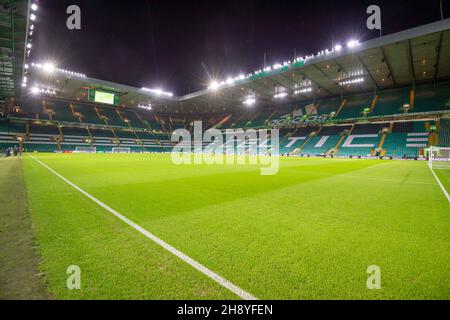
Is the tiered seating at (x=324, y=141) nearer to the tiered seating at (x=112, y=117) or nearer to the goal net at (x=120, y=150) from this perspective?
the goal net at (x=120, y=150)

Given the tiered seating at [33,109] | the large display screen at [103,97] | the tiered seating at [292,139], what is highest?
the large display screen at [103,97]

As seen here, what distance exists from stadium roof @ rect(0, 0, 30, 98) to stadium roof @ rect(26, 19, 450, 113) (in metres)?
13.2

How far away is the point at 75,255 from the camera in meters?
2.76

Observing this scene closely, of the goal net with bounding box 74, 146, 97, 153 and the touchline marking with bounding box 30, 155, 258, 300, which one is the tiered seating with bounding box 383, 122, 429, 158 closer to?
the touchline marking with bounding box 30, 155, 258, 300

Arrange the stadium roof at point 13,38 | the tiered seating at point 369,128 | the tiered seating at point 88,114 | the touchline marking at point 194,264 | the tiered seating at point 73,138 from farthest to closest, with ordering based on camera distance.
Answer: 1. the tiered seating at point 88,114
2. the tiered seating at point 73,138
3. the tiered seating at point 369,128
4. the stadium roof at point 13,38
5. the touchline marking at point 194,264

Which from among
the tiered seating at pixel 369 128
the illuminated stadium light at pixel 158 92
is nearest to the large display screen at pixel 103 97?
the illuminated stadium light at pixel 158 92

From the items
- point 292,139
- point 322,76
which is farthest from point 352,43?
point 292,139

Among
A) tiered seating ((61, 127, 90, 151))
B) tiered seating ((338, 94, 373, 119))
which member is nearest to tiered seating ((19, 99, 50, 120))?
tiered seating ((61, 127, 90, 151))

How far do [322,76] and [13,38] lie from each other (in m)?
40.6

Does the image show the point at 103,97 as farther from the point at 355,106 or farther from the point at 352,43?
the point at 355,106

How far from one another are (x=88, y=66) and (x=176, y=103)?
83.3ft

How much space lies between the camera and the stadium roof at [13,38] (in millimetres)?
13516

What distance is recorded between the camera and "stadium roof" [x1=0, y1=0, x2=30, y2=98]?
13516 millimetres

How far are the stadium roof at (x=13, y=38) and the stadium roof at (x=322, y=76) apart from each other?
13230mm
